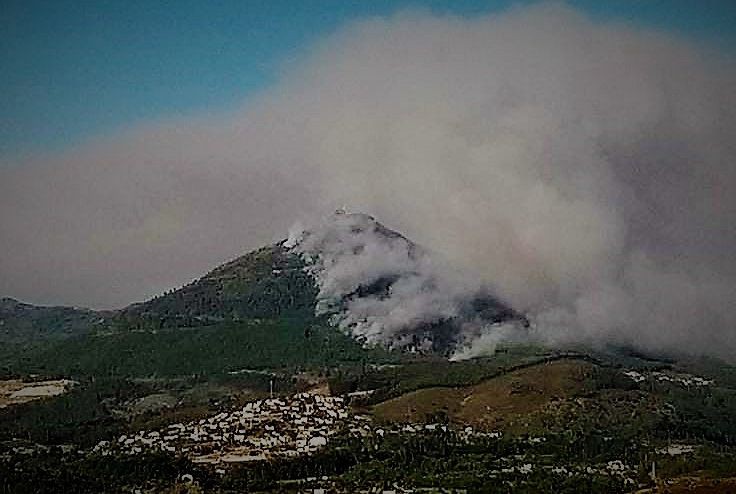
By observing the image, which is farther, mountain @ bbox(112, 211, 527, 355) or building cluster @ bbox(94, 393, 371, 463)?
mountain @ bbox(112, 211, 527, 355)

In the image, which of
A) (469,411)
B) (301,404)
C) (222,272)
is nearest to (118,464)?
(301,404)

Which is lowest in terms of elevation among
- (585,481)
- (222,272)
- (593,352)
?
(585,481)

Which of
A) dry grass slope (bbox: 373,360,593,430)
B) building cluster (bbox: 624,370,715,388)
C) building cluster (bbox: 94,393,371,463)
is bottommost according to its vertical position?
building cluster (bbox: 94,393,371,463)

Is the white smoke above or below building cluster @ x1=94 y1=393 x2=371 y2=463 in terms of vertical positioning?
above

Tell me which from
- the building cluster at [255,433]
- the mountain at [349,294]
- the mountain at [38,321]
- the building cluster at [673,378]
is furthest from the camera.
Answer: the mountain at [38,321]

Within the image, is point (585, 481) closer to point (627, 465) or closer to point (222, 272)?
point (627, 465)

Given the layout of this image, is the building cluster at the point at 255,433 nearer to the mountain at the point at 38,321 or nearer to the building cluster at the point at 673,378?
the building cluster at the point at 673,378

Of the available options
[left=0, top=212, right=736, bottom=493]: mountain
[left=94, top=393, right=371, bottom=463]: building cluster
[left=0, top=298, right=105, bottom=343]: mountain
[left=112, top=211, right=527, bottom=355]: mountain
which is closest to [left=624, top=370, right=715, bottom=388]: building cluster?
[left=0, top=212, right=736, bottom=493]: mountain

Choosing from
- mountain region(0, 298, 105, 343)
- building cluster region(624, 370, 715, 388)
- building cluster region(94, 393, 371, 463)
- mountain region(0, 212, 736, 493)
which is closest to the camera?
mountain region(0, 212, 736, 493)

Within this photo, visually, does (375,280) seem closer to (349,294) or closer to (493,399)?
(349,294)

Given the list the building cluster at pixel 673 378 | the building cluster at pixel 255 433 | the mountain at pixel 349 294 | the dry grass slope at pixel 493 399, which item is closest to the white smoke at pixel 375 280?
the mountain at pixel 349 294

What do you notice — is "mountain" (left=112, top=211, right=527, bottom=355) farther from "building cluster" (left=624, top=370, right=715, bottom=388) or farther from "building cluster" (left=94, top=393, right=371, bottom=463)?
"building cluster" (left=94, top=393, right=371, bottom=463)
